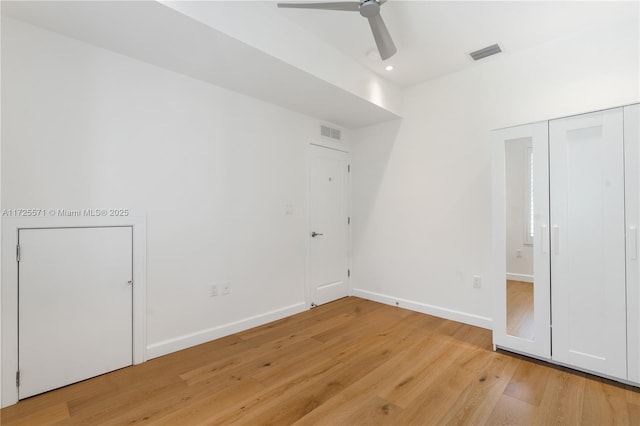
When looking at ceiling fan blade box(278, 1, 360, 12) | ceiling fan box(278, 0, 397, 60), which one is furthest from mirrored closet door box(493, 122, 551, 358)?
ceiling fan blade box(278, 1, 360, 12)

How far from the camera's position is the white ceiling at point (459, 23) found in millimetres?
2404

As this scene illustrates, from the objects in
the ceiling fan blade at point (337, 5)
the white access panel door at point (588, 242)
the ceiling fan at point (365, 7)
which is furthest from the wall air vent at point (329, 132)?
the white access panel door at point (588, 242)

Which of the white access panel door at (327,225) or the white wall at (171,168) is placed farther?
the white access panel door at (327,225)

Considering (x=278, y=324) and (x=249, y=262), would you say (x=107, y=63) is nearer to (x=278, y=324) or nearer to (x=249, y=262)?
(x=249, y=262)

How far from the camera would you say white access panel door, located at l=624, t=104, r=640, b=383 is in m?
2.10

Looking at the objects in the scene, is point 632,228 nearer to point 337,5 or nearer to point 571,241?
point 571,241

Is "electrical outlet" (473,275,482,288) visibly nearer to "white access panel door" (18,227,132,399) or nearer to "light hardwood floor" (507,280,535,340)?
"light hardwood floor" (507,280,535,340)

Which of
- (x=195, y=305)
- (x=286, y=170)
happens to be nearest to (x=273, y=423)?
(x=195, y=305)

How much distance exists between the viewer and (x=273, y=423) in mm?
1778

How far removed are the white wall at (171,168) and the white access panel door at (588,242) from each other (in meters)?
2.60

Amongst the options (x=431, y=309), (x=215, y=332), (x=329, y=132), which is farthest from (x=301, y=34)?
(x=431, y=309)

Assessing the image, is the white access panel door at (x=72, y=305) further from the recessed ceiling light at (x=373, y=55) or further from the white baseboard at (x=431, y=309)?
the white baseboard at (x=431, y=309)

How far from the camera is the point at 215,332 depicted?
2980mm

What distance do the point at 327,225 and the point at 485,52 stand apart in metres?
2.69
